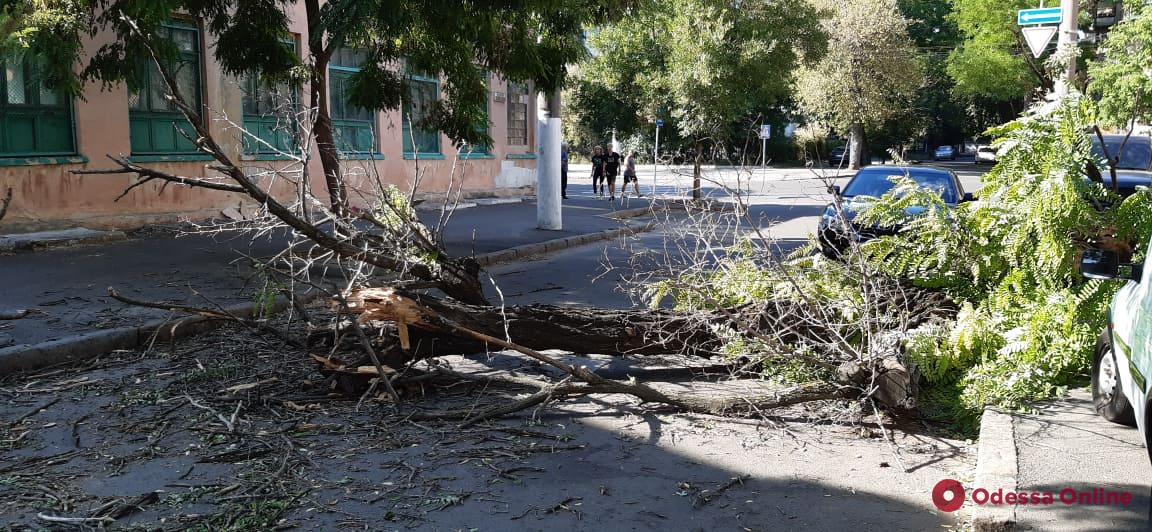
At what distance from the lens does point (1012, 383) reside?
5.56 metres

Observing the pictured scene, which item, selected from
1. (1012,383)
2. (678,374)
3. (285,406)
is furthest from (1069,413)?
(285,406)

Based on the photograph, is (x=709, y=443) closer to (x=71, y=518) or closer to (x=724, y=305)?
(x=724, y=305)

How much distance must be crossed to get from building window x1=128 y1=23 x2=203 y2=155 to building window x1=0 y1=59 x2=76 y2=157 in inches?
45.5

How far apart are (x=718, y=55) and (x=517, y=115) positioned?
658 cm

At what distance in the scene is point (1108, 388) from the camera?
5.21 meters

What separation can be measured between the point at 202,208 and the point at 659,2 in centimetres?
1270

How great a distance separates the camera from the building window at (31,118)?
44.4 ft

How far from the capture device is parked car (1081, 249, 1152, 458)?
13.1 feet

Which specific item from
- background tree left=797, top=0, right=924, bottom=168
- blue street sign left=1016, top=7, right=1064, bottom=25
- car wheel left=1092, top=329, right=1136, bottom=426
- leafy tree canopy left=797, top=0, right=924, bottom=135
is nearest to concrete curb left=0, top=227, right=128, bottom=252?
car wheel left=1092, top=329, right=1136, bottom=426

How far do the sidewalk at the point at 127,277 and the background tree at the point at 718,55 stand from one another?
27.4 ft

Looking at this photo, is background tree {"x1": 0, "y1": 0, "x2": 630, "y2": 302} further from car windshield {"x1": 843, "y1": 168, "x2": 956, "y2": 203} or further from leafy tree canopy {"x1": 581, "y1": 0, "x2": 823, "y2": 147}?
leafy tree canopy {"x1": 581, "y1": 0, "x2": 823, "y2": 147}

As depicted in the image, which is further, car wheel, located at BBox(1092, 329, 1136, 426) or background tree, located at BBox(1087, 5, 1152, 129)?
background tree, located at BBox(1087, 5, 1152, 129)

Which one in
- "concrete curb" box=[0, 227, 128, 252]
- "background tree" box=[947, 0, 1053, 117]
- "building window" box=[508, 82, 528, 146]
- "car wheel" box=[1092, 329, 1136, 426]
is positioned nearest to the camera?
"car wheel" box=[1092, 329, 1136, 426]

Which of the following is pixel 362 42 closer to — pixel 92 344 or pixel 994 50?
pixel 92 344
